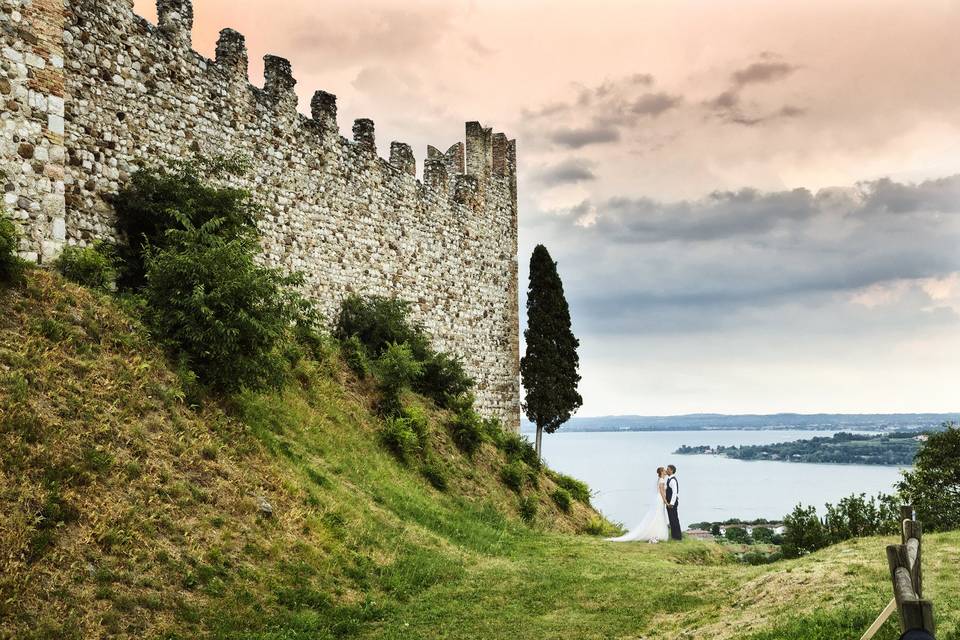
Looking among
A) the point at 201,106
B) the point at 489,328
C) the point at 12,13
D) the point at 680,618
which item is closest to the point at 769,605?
the point at 680,618

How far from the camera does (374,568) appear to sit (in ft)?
38.3

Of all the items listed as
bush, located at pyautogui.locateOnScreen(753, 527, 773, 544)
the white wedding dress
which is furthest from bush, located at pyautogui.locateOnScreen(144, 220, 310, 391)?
bush, located at pyautogui.locateOnScreen(753, 527, 773, 544)

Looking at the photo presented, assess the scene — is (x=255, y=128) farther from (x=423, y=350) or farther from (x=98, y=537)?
(x=98, y=537)

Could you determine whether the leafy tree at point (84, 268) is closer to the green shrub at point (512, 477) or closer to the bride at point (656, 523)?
the green shrub at point (512, 477)

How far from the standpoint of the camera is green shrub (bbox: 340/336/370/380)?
2016 cm

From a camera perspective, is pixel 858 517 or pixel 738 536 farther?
pixel 738 536

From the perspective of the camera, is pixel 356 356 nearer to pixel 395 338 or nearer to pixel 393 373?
pixel 393 373

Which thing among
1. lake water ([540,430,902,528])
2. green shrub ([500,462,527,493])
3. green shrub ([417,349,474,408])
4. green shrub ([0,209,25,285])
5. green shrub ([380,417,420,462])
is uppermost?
green shrub ([0,209,25,285])

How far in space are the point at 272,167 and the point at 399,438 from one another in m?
7.80

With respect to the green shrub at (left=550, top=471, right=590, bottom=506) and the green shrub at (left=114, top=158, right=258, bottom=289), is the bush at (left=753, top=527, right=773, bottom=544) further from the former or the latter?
the green shrub at (left=114, top=158, right=258, bottom=289)

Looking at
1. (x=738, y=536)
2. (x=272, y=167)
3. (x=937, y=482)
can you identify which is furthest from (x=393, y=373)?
(x=937, y=482)

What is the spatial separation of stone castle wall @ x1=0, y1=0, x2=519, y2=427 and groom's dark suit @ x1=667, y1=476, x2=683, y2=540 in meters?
10.3

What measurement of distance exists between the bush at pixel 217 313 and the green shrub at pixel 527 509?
9.34m

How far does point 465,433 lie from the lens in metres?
21.5
